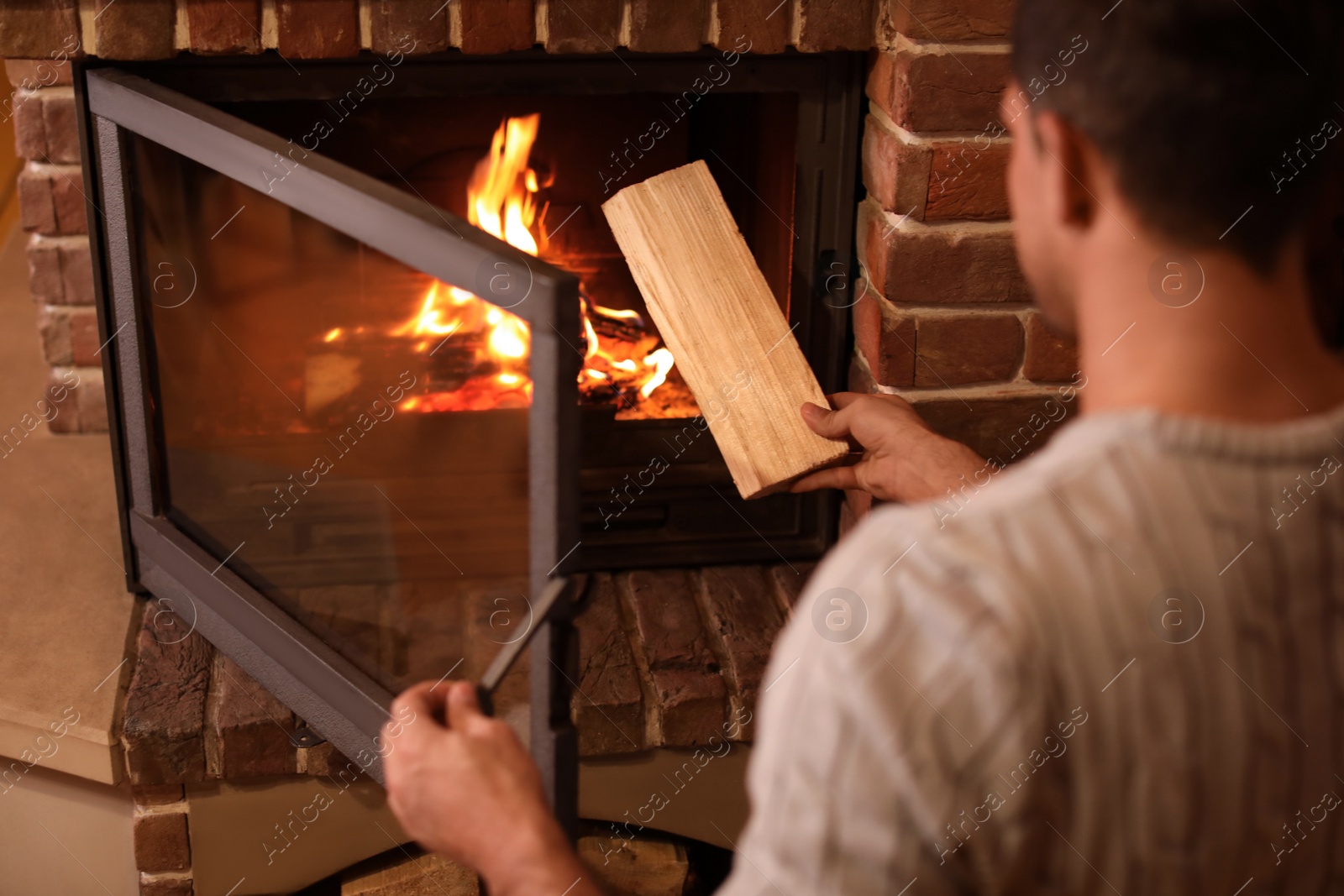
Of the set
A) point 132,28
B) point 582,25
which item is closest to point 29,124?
point 132,28

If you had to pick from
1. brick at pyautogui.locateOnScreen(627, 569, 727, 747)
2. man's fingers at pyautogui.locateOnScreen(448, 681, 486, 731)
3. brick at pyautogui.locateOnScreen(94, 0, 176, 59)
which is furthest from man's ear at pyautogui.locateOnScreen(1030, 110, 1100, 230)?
brick at pyautogui.locateOnScreen(94, 0, 176, 59)

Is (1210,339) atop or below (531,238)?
below

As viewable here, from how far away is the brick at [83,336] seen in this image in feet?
6.17

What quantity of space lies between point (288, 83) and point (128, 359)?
367 millimetres

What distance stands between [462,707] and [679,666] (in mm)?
604

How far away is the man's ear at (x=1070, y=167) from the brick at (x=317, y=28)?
902 mm

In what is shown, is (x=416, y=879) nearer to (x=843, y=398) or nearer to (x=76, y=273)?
(x=843, y=398)

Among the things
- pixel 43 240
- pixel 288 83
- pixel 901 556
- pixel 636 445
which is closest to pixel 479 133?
pixel 288 83

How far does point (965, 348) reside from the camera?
149 centimetres

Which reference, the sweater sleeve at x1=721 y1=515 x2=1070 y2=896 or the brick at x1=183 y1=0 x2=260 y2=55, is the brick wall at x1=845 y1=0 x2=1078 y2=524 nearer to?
the brick at x1=183 y1=0 x2=260 y2=55

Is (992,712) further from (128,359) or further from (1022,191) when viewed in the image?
(128,359)

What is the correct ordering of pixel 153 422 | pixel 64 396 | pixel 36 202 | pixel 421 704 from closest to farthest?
pixel 421 704, pixel 153 422, pixel 36 202, pixel 64 396

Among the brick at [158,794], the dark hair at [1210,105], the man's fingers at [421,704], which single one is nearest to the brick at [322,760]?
the brick at [158,794]

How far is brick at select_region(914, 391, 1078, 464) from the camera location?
4.93 feet
